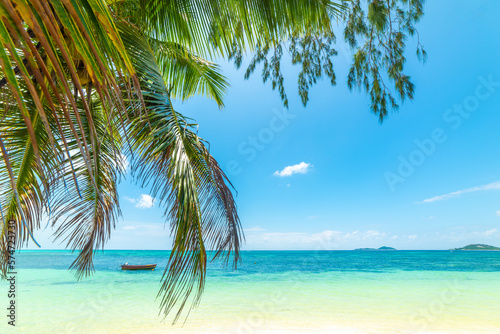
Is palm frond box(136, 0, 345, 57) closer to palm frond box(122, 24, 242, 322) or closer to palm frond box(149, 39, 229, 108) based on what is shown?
palm frond box(122, 24, 242, 322)

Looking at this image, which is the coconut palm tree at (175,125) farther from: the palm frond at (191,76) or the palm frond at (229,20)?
the palm frond at (191,76)

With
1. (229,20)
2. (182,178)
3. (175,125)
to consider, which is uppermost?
(229,20)

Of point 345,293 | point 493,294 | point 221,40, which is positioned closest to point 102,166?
point 221,40

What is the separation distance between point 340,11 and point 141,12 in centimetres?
224

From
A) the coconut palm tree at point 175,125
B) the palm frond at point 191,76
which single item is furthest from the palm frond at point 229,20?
the palm frond at point 191,76

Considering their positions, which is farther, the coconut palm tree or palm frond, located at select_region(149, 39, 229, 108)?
→ palm frond, located at select_region(149, 39, 229, 108)

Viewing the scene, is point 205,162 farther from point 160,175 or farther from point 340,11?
point 340,11

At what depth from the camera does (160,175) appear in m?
3.55

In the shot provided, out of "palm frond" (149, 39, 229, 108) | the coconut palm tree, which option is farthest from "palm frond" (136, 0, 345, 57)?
"palm frond" (149, 39, 229, 108)

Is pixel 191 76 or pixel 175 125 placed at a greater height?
pixel 191 76

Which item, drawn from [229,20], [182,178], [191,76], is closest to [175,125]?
[182,178]

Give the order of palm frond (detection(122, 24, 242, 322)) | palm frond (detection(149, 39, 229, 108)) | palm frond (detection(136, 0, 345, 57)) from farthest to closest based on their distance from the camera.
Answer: palm frond (detection(149, 39, 229, 108)) < palm frond (detection(136, 0, 345, 57)) < palm frond (detection(122, 24, 242, 322))

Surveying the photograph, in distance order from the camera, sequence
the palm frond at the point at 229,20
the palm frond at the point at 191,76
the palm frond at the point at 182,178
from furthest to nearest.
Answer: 1. the palm frond at the point at 191,76
2. the palm frond at the point at 229,20
3. the palm frond at the point at 182,178

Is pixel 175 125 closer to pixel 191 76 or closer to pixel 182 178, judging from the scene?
pixel 182 178
